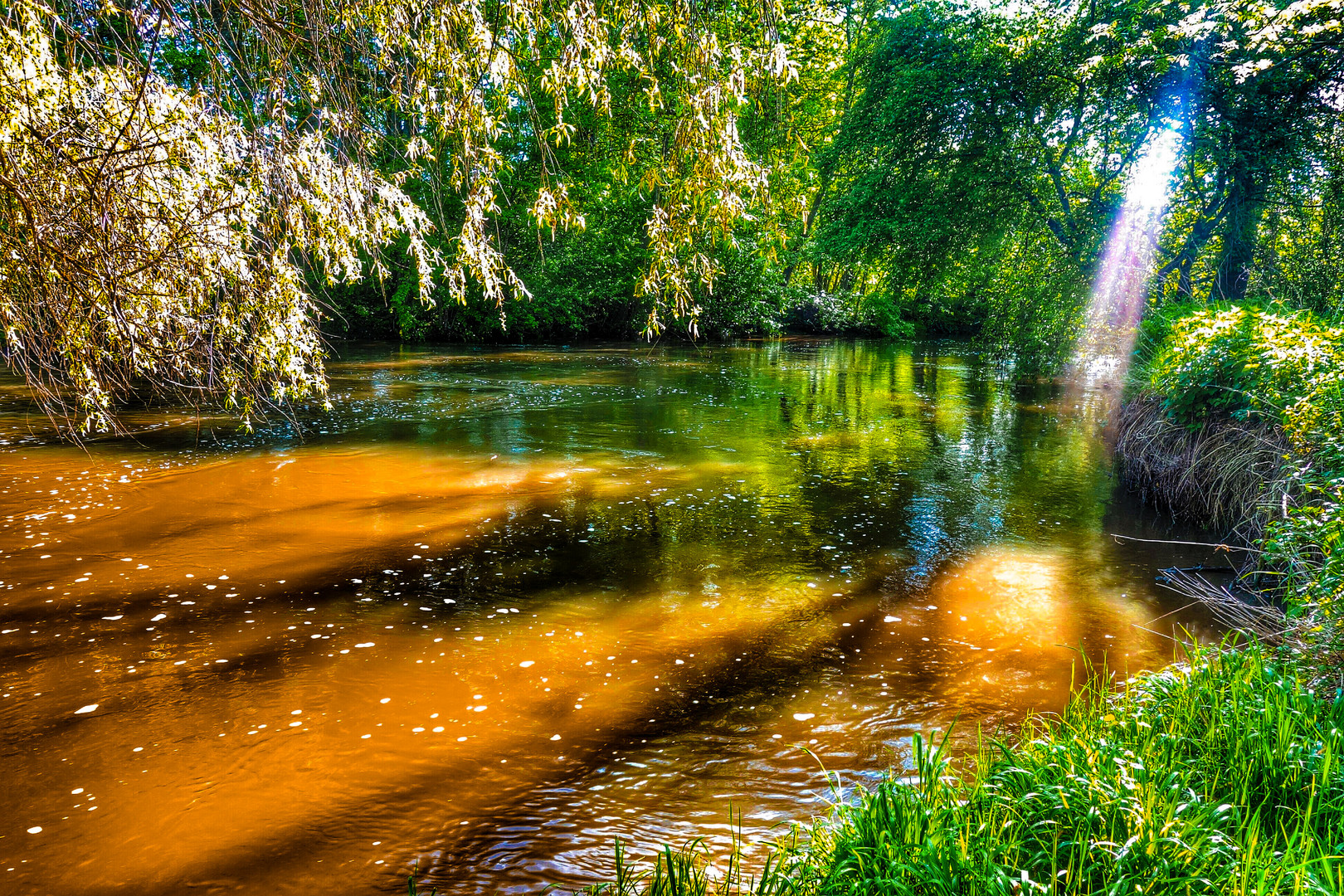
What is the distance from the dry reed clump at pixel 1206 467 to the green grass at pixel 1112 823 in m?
3.51

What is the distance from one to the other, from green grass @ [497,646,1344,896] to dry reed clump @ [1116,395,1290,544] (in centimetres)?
351

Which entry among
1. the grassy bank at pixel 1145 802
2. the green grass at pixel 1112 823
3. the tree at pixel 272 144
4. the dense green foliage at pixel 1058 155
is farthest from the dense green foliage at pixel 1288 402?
the tree at pixel 272 144

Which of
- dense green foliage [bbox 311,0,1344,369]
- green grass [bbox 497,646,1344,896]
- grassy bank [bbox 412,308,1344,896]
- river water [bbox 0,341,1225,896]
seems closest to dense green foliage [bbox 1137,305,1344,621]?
grassy bank [bbox 412,308,1344,896]

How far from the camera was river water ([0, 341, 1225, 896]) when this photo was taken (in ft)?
12.1

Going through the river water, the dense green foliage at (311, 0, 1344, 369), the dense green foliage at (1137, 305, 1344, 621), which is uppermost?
the dense green foliage at (311, 0, 1344, 369)

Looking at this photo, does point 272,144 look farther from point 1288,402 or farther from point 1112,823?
point 1288,402

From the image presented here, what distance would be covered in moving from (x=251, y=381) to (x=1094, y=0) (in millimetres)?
19070

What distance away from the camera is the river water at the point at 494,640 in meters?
3.68

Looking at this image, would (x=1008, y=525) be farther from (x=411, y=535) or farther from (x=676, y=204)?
(x=411, y=535)

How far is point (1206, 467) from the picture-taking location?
8617mm

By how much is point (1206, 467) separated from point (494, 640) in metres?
7.72

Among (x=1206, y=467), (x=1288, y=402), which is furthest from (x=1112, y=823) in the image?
(x=1206, y=467)

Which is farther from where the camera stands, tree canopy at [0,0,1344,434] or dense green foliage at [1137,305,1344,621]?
tree canopy at [0,0,1344,434]

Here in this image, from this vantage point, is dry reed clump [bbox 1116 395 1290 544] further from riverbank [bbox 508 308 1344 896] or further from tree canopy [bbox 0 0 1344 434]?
tree canopy [bbox 0 0 1344 434]
